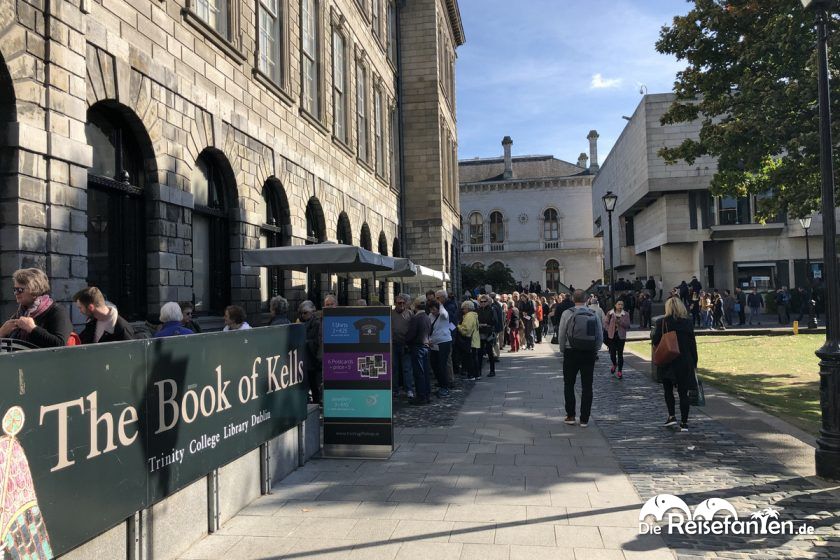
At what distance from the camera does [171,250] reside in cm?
959

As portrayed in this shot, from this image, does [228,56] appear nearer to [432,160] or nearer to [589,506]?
[589,506]

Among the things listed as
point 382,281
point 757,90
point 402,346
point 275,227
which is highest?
point 757,90

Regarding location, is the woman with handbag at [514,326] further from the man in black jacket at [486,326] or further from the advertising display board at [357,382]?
the advertising display board at [357,382]

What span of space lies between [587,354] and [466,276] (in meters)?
44.9

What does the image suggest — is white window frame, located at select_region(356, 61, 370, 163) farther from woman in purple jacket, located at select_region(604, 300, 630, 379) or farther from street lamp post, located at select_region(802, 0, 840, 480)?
street lamp post, located at select_region(802, 0, 840, 480)

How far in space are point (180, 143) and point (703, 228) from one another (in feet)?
131

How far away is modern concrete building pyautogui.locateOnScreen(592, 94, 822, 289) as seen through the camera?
4144 cm

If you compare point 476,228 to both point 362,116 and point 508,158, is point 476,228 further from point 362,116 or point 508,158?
point 362,116

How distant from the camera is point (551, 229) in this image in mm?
73000

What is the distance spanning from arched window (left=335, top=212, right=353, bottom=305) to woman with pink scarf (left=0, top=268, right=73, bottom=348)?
14202mm

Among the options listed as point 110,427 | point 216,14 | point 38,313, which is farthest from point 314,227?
point 110,427

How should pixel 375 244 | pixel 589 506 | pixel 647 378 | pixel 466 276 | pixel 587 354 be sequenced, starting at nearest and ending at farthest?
A: pixel 589 506, pixel 587 354, pixel 647 378, pixel 375 244, pixel 466 276

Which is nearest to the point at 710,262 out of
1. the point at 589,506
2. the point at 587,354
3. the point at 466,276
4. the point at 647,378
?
the point at 466,276

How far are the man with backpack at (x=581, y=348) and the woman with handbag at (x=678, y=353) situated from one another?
31.5 inches
